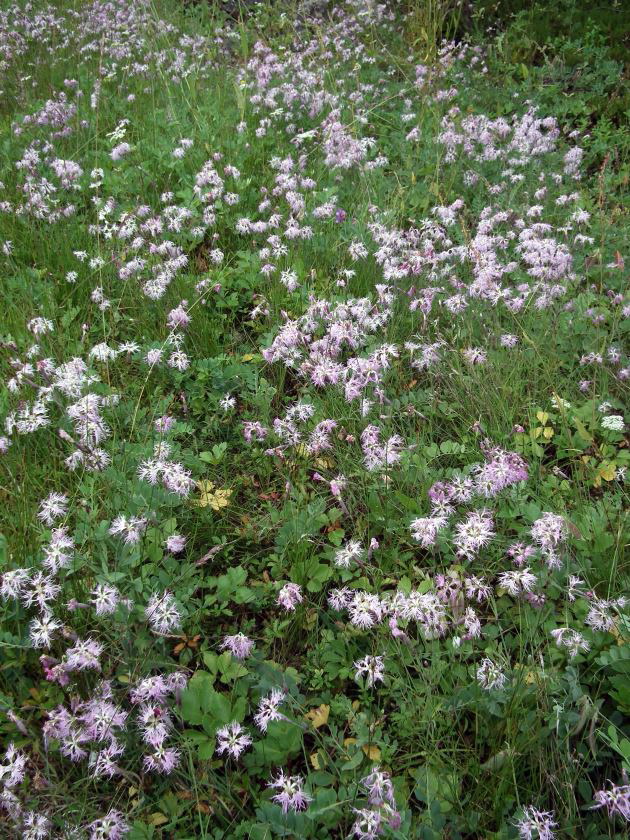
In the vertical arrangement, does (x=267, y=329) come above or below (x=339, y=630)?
above

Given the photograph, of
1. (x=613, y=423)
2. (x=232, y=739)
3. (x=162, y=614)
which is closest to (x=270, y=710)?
(x=232, y=739)

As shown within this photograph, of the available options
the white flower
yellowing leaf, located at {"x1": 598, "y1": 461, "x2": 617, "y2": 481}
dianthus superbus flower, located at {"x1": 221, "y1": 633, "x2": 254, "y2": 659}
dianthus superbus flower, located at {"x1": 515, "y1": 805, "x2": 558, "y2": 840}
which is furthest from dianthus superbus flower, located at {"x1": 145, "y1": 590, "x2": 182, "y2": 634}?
the white flower

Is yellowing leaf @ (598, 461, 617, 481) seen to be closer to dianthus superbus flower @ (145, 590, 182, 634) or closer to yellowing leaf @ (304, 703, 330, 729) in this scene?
yellowing leaf @ (304, 703, 330, 729)

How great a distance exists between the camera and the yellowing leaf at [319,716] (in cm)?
188

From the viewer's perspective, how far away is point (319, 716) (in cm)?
189

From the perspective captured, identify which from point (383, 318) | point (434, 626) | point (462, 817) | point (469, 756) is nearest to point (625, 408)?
point (383, 318)

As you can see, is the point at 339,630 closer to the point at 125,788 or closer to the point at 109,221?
the point at 125,788

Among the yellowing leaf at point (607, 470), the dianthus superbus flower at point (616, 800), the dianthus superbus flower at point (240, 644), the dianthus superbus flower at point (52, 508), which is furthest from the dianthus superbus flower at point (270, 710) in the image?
the yellowing leaf at point (607, 470)

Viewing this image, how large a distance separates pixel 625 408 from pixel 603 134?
13.9 feet

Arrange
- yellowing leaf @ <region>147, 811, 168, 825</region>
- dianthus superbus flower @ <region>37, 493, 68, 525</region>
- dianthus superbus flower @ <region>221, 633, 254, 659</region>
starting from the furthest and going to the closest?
dianthus superbus flower @ <region>37, 493, 68, 525</region>, dianthus superbus flower @ <region>221, 633, 254, 659</region>, yellowing leaf @ <region>147, 811, 168, 825</region>

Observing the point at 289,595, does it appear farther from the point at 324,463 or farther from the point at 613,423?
the point at 613,423

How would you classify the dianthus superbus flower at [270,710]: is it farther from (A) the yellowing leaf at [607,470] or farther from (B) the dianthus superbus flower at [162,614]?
(A) the yellowing leaf at [607,470]

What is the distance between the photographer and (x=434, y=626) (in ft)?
6.03

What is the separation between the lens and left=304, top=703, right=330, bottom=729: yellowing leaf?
1877mm
